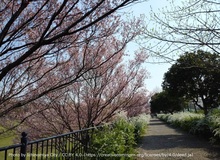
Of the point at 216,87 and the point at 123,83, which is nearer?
the point at 123,83

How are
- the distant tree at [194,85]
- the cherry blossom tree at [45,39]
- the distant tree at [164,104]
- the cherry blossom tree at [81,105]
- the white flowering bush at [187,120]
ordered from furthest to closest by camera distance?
the distant tree at [164,104] < the distant tree at [194,85] < the white flowering bush at [187,120] < the cherry blossom tree at [81,105] < the cherry blossom tree at [45,39]

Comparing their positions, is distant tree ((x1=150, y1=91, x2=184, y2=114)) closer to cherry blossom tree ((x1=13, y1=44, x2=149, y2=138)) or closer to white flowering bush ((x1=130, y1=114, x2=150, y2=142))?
white flowering bush ((x1=130, y1=114, x2=150, y2=142))

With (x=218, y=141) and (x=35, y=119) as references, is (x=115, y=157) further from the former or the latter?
(x=218, y=141)

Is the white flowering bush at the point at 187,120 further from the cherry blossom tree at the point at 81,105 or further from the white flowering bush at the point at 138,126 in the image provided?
the cherry blossom tree at the point at 81,105

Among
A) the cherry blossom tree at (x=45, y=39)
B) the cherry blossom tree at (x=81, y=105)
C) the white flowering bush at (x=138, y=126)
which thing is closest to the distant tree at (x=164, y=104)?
the white flowering bush at (x=138, y=126)

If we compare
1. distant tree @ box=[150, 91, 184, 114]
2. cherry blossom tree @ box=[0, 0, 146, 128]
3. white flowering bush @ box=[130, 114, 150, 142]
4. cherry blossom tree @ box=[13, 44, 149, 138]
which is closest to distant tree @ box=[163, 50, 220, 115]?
white flowering bush @ box=[130, 114, 150, 142]

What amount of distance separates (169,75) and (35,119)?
545 inches

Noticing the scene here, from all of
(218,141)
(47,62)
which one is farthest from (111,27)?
(218,141)

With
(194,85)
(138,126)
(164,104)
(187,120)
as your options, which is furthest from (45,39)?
(164,104)

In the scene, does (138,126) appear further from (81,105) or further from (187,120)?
(187,120)

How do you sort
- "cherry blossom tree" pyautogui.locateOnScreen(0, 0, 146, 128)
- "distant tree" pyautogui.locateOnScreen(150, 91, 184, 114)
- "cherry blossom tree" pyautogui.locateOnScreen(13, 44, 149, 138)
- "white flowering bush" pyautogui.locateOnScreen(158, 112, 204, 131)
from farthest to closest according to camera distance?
1. "distant tree" pyautogui.locateOnScreen(150, 91, 184, 114)
2. "white flowering bush" pyautogui.locateOnScreen(158, 112, 204, 131)
3. "cherry blossom tree" pyautogui.locateOnScreen(13, 44, 149, 138)
4. "cherry blossom tree" pyautogui.locateOnScreen(0, 0, 146, 128)

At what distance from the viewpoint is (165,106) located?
46938mm

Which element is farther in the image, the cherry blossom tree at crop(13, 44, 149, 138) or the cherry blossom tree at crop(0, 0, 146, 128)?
the cherry blossom tree at crop(13, 44, 149, 138)

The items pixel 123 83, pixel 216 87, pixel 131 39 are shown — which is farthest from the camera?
pixel 216 87
